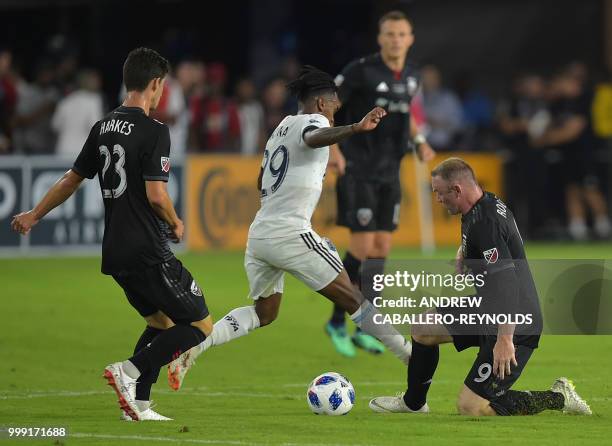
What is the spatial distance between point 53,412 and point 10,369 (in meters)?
2.18

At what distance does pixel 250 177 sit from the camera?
21391mm

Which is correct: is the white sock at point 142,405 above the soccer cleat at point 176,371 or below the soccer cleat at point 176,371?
below

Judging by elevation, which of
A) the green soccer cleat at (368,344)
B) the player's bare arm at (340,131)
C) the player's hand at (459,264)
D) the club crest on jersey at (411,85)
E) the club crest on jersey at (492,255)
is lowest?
the green soccer cleat at (368,344)

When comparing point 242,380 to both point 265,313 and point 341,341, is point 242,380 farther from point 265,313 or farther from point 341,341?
point 341,341

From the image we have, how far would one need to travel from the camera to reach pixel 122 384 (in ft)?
27.8

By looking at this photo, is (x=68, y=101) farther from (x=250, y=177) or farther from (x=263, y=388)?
(x=263, y=388)

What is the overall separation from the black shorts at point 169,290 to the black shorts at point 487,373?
1.62 meters

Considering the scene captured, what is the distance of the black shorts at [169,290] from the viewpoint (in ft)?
28.3

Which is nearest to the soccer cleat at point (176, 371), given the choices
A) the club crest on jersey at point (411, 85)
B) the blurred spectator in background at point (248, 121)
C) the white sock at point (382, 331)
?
the white sock at point (382, 331)

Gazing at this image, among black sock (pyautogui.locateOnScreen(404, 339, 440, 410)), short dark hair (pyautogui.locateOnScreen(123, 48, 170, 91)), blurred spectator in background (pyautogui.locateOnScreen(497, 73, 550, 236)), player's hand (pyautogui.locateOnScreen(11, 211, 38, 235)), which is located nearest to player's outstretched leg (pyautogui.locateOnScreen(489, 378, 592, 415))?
black sock (pyautogui.locateOnScreen(404, 339, 440, 410))

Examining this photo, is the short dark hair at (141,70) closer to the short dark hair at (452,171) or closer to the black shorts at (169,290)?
the black shorts at (169,290)

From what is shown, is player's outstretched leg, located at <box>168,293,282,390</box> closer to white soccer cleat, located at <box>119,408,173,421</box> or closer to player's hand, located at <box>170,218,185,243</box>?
white soccer cleat, located at <box>119,408,173,421</box>

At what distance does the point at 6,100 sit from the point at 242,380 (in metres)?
11.0

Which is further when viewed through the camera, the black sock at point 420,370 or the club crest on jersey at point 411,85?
the club crest on jersey at point 411,85
